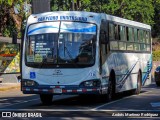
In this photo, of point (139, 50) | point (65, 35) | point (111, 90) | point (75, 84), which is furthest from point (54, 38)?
point (139, 50)

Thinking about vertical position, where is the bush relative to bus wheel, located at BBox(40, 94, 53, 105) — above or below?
above

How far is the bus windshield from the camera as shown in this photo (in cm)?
1678

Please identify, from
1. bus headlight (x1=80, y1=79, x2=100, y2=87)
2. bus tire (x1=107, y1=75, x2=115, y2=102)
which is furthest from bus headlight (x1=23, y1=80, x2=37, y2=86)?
bus tire (x1=107, y1=75, x2=115, y2=102)

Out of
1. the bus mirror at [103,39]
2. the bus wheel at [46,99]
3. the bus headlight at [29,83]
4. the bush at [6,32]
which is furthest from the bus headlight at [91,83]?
the bush at [6,32]

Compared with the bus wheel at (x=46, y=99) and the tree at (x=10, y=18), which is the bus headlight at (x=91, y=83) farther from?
the tree at (x=10, y=18)

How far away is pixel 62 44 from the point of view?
1688 cm

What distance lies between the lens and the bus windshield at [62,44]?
55.1 feet

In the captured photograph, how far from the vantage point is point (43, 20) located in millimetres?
17391

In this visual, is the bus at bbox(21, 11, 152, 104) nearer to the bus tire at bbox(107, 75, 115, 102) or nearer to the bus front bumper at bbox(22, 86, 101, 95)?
the bus front bumper at bbox(22, 86, 101, 95)

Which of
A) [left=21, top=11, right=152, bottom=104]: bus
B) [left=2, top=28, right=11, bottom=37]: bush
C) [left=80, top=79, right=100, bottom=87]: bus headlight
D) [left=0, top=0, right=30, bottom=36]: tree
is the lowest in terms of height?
[left=80, top=79, right=100, bottom=87]: bus headlight

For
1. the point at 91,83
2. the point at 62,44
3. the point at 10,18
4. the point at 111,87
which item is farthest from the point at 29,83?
the point at 10,18

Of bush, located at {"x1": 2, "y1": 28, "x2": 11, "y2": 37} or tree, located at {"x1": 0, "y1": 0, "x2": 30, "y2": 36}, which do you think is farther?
bush, located at {"x1": 2, "y1": 28, "x2": 11, "y2": 37}

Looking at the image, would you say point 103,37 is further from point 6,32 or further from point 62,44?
point 6,32

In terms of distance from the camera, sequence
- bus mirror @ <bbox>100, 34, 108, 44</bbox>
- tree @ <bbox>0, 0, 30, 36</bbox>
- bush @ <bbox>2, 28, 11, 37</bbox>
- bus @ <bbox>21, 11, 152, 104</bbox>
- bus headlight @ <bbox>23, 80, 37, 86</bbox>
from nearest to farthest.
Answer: bus @ <bbox>21, 11, 152, 104</bbox>, bus headlight @ <bbox>23, 80, 37, 86</bbox>, bus mirror @ <bbox>100, 34, 108, 44</bbox>, tree @ <bbox>0, 0, 30, 36</bbox>, bush @ <bbox>2, 28, 11, 37</bbox>
